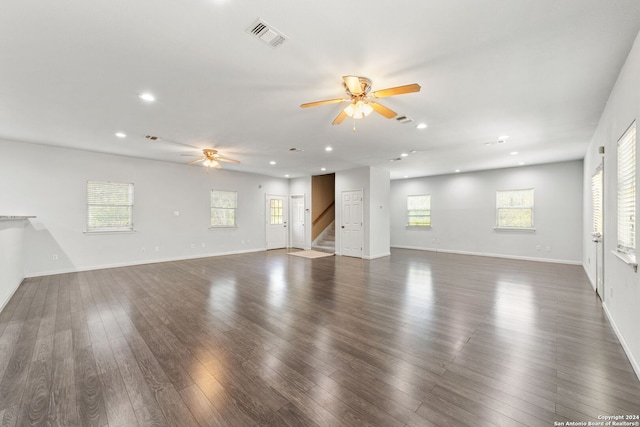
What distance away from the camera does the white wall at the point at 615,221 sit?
7.36 ft

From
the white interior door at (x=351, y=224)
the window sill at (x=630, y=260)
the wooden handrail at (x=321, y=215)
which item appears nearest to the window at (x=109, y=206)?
the wooden handrail at (x=321, y=215)

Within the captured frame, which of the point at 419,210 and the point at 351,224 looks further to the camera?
the point at 419,210

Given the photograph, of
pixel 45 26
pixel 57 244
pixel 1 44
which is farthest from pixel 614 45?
pixel 57 244

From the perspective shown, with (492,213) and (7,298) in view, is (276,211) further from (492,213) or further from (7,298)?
(492,213)

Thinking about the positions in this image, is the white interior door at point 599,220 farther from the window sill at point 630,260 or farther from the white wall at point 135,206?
the white wall at point 135,206

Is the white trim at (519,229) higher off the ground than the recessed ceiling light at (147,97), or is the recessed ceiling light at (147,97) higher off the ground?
the recessed ceiling light at (147,97)

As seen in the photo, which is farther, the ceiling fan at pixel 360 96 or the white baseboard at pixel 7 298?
the white baseboard at pixel 7 298

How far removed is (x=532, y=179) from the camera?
7.62 meters

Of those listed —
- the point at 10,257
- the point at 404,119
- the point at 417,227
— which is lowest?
the point at 10,257

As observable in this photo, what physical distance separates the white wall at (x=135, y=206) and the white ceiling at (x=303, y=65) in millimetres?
1013

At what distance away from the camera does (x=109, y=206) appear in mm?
6480

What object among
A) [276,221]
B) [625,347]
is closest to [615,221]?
[625,347]

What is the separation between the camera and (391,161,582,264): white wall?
7.09m

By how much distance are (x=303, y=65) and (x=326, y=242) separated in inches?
311
